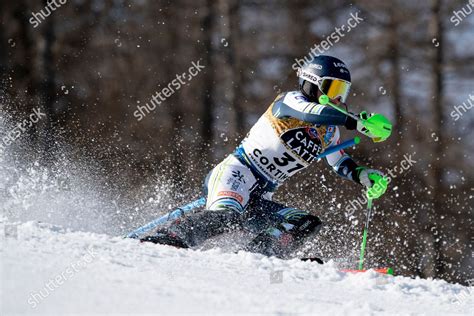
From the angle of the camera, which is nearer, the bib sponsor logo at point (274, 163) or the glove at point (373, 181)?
the bib sponsor logo at point (274, 163)

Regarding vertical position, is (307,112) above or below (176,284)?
above

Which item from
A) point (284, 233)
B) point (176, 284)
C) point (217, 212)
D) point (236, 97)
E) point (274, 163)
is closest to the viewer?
point (176, 284)

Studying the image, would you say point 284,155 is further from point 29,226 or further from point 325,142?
point 29,226

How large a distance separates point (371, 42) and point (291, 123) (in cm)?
1187

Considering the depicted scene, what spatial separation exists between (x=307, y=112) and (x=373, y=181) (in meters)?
1.01

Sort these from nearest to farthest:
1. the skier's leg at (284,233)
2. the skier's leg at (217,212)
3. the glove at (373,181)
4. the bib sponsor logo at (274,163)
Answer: the skier's leg at (217,212) → the skier's leg at (284,233) → the bib sponsor logo at (274,163) → the glove at (373,181)

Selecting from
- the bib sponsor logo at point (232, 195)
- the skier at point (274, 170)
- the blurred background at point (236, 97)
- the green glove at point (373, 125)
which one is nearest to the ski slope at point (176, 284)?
the skier at point (274, 170)

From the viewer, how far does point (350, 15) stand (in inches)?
737

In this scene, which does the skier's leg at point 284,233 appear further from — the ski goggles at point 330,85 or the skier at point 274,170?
the ski goggles at point 330,85

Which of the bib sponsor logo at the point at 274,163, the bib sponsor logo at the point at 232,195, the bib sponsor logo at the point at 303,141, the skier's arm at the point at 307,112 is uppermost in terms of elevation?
the skier's arm at the point at 307,112

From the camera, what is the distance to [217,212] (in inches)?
239

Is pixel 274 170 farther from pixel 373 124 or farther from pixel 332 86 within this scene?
pixel 373 124

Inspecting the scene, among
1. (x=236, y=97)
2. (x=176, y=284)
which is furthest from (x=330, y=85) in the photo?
(x=236, y=97)

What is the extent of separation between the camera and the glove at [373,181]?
666 cm
